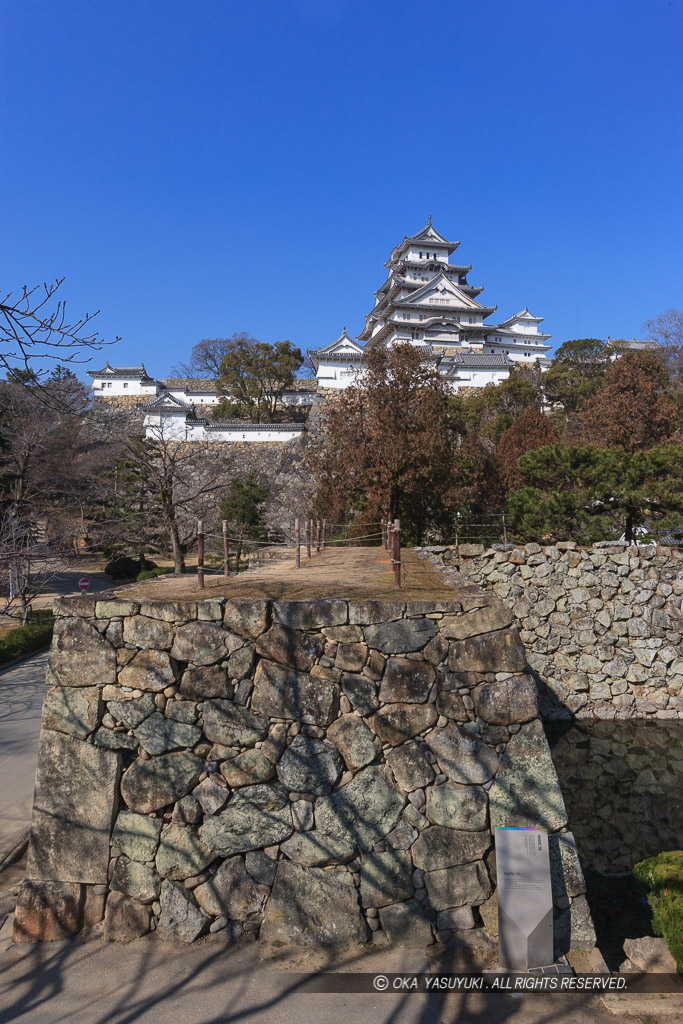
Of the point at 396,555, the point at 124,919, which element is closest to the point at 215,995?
the point at 124,919

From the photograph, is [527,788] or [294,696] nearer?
[527,788]

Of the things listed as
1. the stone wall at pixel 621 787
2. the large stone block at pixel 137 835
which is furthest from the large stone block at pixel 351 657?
the stone wall at pixel 621 787

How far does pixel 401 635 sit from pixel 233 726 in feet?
5.20

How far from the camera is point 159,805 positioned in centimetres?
502

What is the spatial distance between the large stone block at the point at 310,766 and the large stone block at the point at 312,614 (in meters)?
0.93

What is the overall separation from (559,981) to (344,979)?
1.57 metres

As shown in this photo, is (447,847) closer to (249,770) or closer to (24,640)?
(249,770)

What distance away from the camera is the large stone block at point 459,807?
4930 millimetres

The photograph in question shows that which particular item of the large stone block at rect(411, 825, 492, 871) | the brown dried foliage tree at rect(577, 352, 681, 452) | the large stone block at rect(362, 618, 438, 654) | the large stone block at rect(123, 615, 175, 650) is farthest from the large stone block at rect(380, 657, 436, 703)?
the brown dried foliage tree at rect(577, 352, 681, 452)

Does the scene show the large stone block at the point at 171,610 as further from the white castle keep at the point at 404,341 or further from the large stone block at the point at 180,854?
the white castle keep at the point at 404,341

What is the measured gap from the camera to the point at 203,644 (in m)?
5.16

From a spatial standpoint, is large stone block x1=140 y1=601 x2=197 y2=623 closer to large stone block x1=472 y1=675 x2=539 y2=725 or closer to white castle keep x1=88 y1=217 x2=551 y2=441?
large stone block x1=472 y1=675 x2=539 y2=725

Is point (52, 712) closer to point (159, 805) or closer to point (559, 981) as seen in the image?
point (159, 805)

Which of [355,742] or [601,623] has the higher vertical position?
[355,742]
